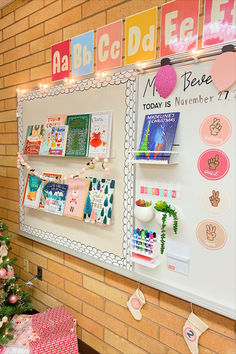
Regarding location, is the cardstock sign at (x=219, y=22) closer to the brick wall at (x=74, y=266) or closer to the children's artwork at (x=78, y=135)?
the brick wall at (x=74, y=266)

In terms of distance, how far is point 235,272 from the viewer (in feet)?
3.82

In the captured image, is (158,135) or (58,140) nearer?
(158,135)

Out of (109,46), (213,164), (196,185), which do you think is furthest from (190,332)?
(109,46)

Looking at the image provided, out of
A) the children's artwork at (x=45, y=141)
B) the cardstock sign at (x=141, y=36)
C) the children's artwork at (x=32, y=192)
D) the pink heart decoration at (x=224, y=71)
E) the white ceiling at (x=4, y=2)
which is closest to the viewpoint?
the pink heart decoration at (x=224, y=71)

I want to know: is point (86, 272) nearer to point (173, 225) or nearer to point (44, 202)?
point (44, 202)

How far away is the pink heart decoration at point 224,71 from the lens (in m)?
1.11

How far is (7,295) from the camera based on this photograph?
1.91m

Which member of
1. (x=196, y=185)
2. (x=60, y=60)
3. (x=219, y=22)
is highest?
(x=60, y=60)

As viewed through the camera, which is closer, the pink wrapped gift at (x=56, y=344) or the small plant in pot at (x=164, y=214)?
the small plant in pot at (x=164, y=214)

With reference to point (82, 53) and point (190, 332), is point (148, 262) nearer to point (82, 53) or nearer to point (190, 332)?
point (190, 332)

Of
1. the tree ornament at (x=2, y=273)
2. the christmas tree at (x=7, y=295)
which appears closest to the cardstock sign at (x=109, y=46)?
the christmas tree at (x=7, y=295)

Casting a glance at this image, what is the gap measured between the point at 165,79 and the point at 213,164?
19.4 inches

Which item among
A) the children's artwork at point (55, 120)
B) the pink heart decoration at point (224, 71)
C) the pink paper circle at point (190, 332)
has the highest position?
the pink heart decoration at point (224, 71)

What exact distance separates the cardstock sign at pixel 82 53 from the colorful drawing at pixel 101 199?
28.6 inches
